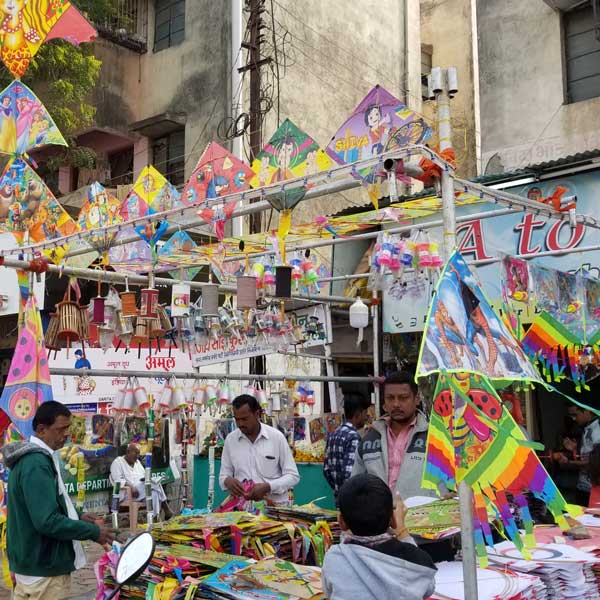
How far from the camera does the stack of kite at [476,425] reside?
101 inches

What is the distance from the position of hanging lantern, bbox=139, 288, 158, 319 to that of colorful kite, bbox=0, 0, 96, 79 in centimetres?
162

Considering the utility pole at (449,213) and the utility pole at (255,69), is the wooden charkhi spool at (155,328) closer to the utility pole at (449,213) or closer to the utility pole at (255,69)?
the utility pole at (449,213)

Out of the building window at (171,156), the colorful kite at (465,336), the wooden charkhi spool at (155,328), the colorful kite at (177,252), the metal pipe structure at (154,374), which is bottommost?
the metal pipe structure at (154,374)

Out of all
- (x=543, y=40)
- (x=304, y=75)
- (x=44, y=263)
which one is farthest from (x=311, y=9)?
(x=44, y=263)

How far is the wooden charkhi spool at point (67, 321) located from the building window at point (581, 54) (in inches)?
335

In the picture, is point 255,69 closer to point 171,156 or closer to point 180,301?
point 171,156

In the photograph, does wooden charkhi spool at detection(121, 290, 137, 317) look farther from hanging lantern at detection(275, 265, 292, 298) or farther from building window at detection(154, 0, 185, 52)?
building window at detection(154, 0, 185, 52)

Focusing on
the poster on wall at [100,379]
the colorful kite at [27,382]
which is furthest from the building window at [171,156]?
the colorful kite at [27,382]

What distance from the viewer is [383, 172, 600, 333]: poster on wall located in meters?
7.43

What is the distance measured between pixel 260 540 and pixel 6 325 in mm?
10040

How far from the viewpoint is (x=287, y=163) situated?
153 inches

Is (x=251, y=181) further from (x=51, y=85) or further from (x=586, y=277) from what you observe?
(x=51, y=85)

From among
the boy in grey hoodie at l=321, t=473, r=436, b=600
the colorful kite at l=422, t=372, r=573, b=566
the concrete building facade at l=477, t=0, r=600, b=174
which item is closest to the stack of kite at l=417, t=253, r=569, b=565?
the colorful kite at l=422, t=372, r=573, b=566

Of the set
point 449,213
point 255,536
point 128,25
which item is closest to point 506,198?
point 449,213
